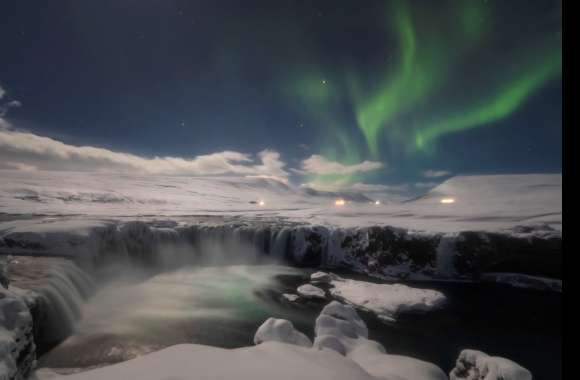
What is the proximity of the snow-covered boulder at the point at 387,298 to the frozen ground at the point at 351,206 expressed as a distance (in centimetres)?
594

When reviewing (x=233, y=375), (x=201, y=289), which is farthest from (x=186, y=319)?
(x=233, y=375)

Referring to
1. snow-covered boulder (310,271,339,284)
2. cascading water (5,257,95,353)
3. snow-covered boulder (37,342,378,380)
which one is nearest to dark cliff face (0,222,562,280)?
cascading water (5,257,95,353)

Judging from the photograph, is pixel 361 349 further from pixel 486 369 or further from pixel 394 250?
pixel 394 250

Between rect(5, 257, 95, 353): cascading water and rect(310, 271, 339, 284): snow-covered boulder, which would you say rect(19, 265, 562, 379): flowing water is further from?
rect(310, 271, 339, 284): snow-covered boulder

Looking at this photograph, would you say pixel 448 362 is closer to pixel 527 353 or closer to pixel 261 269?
pixel 527 353

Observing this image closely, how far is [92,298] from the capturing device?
11.8 meters

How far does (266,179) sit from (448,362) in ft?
563

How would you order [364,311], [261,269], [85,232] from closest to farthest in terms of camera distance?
[364,311] → [85,232] → [261,269]

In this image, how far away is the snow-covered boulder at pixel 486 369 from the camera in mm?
5328

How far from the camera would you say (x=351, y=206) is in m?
49.5

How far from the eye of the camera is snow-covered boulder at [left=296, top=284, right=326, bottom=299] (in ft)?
42.5

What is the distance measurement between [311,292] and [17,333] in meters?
10.9

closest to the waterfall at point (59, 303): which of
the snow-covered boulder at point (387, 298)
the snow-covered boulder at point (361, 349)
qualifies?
the snow-covered boulder at point (361, 349)

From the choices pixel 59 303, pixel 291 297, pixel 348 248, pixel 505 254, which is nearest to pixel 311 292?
pixel 291 297
